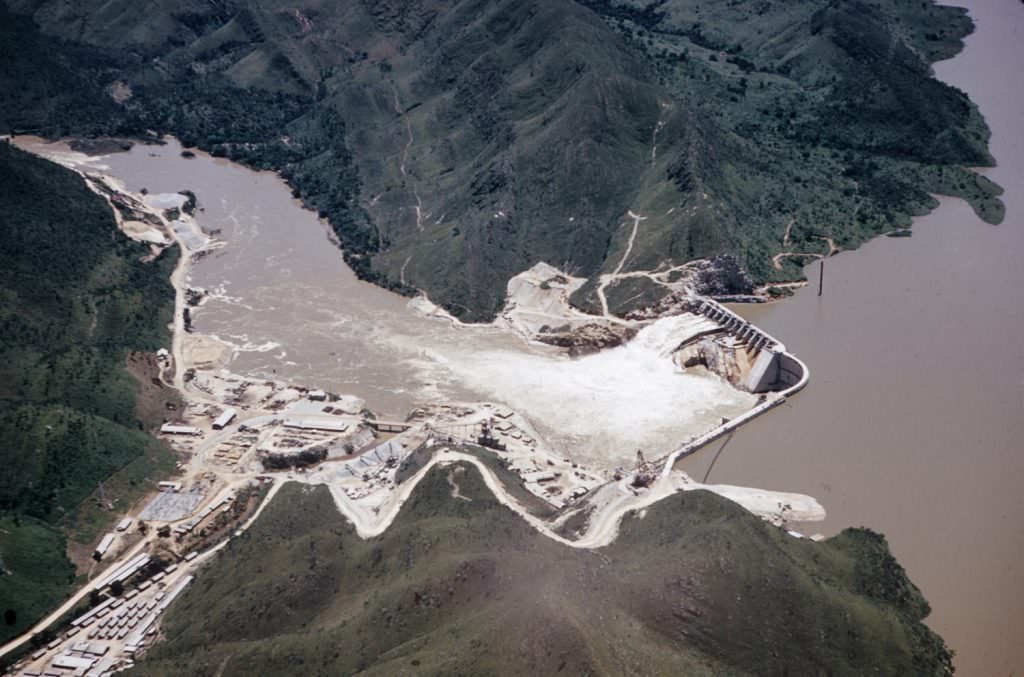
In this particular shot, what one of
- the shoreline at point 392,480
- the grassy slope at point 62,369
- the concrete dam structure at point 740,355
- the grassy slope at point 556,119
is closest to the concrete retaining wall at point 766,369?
the concrete dam structure at point 740,355

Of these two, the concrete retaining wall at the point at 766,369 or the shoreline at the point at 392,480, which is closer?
the shoreline at the point at 392,480

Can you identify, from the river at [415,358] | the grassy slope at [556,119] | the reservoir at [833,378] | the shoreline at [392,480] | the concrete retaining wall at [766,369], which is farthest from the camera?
the grassy slope at [556,119]

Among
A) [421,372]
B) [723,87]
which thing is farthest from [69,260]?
[723,87]

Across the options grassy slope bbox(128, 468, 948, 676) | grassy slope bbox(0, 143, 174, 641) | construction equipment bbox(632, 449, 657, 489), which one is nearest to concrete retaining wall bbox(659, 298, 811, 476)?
construction equipment bbox(632, 449, 657, 489)

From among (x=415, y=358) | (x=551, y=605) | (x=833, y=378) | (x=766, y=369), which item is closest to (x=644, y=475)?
(x=766, y=369)

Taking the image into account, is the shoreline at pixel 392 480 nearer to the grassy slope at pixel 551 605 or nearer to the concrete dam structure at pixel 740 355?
the concrete dam structure at pixel 740 355
